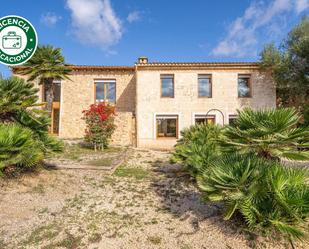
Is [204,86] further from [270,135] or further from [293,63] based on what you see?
[270,135]

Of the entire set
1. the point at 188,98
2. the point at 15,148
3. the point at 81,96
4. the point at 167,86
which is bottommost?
the point at 15,148


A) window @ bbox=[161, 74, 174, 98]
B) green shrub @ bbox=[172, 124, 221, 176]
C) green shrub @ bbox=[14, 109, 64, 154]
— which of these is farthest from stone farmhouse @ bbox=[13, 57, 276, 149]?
green shrub @ bbox=[14, 109, 64, 154]

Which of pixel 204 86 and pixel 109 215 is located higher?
pixel 204 86

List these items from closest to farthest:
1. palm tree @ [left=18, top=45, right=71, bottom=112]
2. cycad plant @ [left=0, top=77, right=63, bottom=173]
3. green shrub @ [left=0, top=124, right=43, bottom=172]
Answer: green shrub @ [left=0, top=124, right=43, bottom=172]
cycad plant @ [left=0, top=77, right=63, bottom=173]
palm tree @ [left=18, top=45, right=71, bottom=112]

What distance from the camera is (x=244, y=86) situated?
57.3 ft

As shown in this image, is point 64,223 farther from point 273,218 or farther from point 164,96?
point 164,96

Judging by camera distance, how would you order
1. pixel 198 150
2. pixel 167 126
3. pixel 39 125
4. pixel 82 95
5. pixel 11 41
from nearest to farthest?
pixel 11 41 → pixel 39 125 → pixel 198 150 → pixel 167 126 → pixel 82 95

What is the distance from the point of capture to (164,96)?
17.2 metres

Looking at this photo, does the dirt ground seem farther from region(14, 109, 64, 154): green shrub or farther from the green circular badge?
the green circular badge

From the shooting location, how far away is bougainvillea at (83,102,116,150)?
14398mm

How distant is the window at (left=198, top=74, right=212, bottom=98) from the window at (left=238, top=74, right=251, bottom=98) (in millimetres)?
2057

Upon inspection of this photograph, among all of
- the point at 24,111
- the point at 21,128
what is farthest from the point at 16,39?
the point at 24,111

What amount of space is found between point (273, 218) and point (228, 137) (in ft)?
6.01

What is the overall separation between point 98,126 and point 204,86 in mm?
7773
